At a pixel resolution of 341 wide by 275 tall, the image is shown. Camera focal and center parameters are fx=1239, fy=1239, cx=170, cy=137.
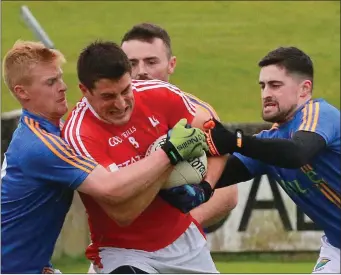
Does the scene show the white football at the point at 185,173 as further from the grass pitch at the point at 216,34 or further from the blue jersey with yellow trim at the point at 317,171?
the grass pitch at the point at 216,34

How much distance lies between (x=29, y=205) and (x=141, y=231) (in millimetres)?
691

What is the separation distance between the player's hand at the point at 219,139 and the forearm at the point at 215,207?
3.68 feet

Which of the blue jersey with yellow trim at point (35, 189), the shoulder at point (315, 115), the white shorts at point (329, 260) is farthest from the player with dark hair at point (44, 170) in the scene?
the white shorts at point (329, 260)

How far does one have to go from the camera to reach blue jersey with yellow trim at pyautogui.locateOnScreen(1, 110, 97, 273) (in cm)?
722

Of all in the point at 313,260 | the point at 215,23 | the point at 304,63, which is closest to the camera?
the point at 304,63

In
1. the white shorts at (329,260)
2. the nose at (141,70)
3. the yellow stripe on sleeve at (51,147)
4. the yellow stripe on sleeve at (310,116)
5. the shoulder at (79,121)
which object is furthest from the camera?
the nose at (141,70)

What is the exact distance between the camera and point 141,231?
24.6ft

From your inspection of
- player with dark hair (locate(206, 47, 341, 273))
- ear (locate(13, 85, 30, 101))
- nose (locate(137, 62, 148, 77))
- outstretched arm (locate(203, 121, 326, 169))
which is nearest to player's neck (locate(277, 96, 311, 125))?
player with dark hair (locate(206, 47, 341, 273))

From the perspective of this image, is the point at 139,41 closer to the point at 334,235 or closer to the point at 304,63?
the point at 304,63

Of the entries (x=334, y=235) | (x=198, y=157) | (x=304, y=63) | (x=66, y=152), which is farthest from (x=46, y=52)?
(x=334, y=235)

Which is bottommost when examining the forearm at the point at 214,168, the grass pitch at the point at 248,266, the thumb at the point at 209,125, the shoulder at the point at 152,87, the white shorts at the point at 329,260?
the grass pitch at the point at 248,266

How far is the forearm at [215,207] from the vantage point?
8.55m

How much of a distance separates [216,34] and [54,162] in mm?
21037

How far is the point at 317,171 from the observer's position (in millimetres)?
8117
